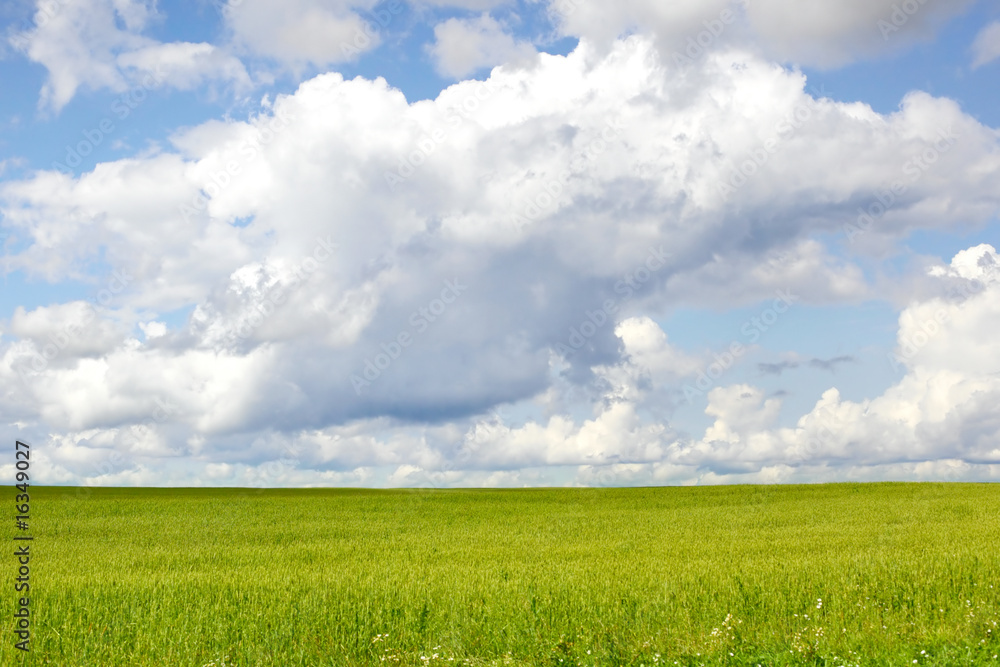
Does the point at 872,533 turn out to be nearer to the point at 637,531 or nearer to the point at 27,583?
the point at 637,531

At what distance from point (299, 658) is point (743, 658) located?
658cm

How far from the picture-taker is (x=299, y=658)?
10547 mm

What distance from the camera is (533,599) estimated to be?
12.7 meters

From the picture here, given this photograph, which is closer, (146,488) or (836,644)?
(836,644)

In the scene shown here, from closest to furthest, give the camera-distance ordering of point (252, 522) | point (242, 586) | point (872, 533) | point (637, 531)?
point (242, 586) < point (872, 533) < point (637, 531) < point (252, 522)

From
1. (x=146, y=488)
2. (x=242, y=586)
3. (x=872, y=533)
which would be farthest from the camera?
(x=146, y=488)

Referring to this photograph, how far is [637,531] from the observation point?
28562 mm

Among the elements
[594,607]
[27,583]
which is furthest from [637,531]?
[27,583]

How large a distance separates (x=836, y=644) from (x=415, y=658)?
6.25 m

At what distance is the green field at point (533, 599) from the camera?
1045 centimetres

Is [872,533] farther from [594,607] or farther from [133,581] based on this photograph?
[133,581]

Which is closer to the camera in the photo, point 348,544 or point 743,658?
point 743,658

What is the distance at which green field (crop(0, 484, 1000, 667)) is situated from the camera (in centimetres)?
1045

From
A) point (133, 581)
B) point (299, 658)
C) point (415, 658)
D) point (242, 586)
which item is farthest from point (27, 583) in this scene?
point (415, 658)
